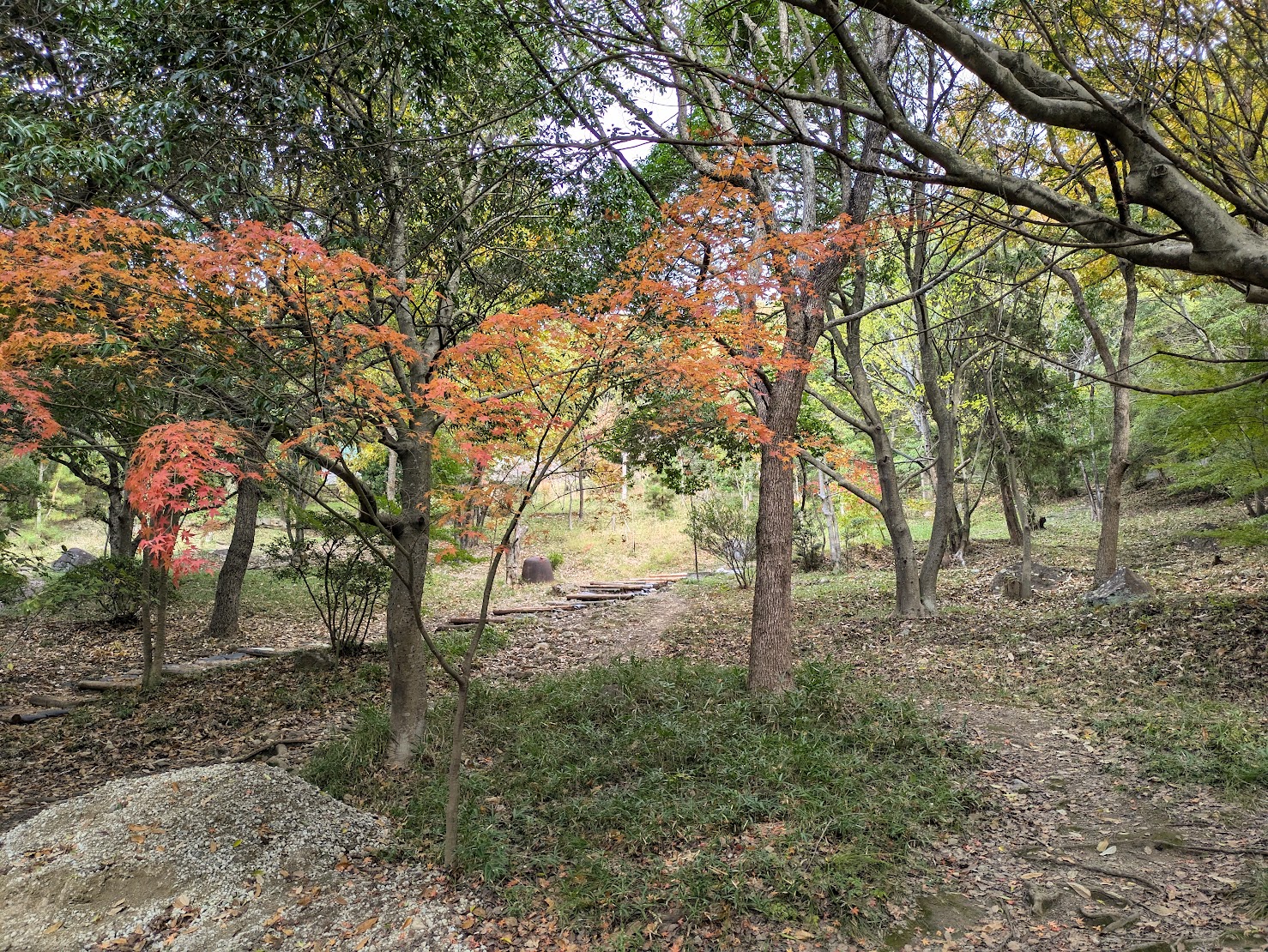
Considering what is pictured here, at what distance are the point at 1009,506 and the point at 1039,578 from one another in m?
6.08

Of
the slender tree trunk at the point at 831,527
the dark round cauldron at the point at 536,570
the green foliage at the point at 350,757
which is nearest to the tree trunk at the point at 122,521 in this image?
the green foliage at the point at 350,757

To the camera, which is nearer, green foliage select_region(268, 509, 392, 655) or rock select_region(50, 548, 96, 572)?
green foliage select_region(268, 509, 392, 655)

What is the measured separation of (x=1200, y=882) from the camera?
132 inches

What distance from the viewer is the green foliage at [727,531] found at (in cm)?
1476

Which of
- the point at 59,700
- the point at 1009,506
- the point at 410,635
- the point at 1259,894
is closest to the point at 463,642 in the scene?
the point at 410,635

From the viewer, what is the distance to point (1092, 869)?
3605mm

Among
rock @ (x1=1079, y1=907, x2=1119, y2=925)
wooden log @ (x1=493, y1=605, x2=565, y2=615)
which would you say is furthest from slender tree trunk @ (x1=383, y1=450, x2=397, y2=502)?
rock @ (x1=1079, y1=907, x2=1119, y2=925)

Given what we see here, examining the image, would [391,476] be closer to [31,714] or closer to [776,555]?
[31,714]

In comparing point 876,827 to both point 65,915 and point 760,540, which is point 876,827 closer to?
point 760,540

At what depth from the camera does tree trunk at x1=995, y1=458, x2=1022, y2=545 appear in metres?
15.1

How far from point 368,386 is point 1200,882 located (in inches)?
224

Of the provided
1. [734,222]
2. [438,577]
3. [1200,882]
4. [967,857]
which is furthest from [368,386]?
[438,577]

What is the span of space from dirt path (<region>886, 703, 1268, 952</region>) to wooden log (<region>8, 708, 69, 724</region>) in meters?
7.61

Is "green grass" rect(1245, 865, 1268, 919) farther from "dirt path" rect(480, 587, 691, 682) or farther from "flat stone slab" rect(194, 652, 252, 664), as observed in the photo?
"flat stone slab" rect(194, 652, 252, 664)
